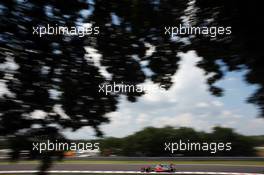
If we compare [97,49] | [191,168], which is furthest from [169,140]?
[97,49]

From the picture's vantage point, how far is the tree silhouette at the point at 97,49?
4.65m

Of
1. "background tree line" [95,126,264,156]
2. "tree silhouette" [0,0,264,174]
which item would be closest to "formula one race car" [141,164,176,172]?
"background tree line" [95,126,264,156]

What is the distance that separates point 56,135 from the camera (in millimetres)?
4684

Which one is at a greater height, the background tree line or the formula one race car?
the background tree line

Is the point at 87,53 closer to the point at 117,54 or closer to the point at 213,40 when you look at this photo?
the point at 117,54

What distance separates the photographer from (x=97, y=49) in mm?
5211

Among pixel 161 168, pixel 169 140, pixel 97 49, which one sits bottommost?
pixel 161 168

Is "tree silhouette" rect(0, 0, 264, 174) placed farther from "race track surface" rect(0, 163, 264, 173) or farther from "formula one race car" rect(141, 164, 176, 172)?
"formula one race car" rect(141, 164, 176, 172)

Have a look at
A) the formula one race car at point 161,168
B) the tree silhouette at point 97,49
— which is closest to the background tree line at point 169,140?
the formula one race car at point 161,168

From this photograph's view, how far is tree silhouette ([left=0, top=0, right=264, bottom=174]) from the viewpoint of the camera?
4.65 m

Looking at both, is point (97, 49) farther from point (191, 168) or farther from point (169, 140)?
point (191, 168)

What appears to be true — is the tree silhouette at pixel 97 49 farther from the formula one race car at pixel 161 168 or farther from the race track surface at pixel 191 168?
the formula one race car at pixel 161 168

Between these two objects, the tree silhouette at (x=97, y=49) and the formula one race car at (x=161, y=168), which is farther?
the formula one race car at (x=161, y=168)

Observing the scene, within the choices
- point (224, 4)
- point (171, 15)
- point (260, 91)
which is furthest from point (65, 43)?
point (260, 91)
